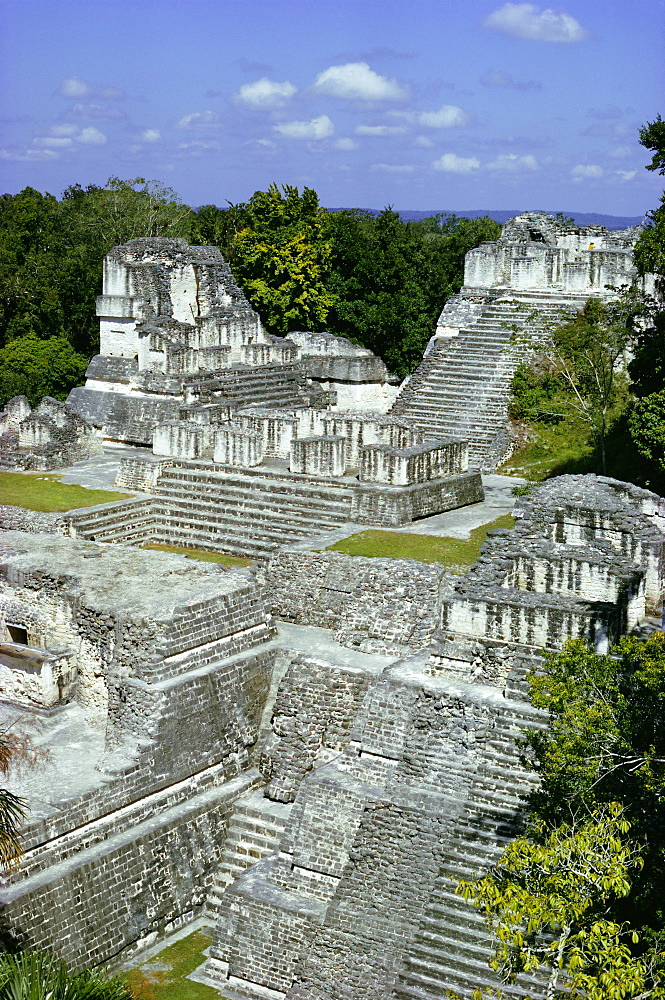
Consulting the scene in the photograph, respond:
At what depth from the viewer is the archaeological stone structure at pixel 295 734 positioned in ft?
33.0

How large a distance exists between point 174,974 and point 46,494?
8595mm

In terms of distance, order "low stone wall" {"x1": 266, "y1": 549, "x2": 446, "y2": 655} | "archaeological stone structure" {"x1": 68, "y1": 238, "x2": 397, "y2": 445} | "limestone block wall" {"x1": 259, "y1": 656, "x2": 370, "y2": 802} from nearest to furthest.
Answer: "limestone block wall" {"x1": 259, "y1": 656, "x2": 370, "y2": 802} → "low stone wall" {"x1": 266, "y1": 549, "x2": 446, "y2": 655} → "archaeological stone structure" {"x1": 68, "y1": 238, "x2": 397, "y2": 445}

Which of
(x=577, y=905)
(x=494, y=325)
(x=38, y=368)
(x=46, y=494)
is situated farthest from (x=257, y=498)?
(x=38, y=368)

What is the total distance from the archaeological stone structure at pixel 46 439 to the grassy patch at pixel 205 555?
3793 mm

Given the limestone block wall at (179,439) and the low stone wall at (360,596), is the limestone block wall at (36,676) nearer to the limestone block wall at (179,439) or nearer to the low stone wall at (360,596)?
the low stone wall at (360,596)

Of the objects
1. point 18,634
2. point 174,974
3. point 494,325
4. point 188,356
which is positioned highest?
point 494,325

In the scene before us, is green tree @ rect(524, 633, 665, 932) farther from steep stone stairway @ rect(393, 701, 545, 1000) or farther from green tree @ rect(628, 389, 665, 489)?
green tree @ rect(628, 389, 665, 489)

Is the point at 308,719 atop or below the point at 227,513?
below

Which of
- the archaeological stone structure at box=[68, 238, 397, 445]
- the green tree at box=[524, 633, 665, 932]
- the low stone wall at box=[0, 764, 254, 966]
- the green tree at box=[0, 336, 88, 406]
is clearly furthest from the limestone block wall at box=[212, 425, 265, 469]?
the green tree at box=[0, 336, 88, 406]

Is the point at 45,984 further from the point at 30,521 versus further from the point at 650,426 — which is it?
the point at 650,426

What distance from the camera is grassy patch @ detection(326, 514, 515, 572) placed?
558 inches

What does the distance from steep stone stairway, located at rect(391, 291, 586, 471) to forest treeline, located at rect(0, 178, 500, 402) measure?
3.86 meters

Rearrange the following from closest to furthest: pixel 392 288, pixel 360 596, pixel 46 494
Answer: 1. pixel 360 596
2. pixel 46 494
3. pixel 392 288

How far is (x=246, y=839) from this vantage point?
11891mm
